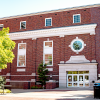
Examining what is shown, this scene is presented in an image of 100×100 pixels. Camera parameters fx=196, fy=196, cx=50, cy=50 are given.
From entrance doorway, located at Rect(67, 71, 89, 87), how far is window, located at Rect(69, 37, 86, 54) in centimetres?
351

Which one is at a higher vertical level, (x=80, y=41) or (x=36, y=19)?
(x=36, y=19)

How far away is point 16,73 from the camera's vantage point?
35188mm

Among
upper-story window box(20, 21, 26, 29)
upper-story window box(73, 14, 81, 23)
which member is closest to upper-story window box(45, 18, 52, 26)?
upper-story window box(73, 14, 81, 23)

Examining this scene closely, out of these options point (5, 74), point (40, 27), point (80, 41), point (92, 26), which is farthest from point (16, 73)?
point (92, 26)

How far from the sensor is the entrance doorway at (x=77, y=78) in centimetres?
3097

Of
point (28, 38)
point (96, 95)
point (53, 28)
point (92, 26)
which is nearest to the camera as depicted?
point (96, 95)

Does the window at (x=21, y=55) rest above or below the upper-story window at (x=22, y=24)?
below

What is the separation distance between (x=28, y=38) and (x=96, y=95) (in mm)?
22178

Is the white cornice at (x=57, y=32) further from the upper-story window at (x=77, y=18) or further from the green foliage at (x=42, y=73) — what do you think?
the green foliage at (x=42, y=73)

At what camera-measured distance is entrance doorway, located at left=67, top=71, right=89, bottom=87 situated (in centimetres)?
3097

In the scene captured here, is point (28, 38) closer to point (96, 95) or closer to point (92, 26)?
point (92, 26)

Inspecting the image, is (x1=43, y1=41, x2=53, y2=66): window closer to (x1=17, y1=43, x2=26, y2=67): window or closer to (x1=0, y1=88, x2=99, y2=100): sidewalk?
(x1=17, y1=43, x2=26, y2=67): window

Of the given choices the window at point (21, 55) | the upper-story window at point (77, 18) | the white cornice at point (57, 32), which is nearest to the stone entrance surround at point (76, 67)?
the white cornice at point (57, 32)

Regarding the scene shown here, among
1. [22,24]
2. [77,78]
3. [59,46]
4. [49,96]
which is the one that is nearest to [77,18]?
[59,46]
